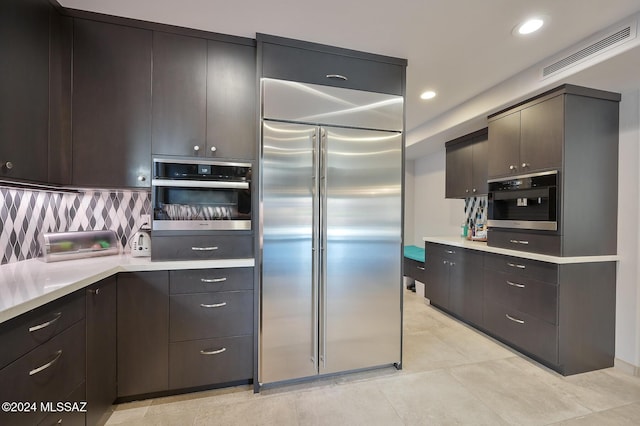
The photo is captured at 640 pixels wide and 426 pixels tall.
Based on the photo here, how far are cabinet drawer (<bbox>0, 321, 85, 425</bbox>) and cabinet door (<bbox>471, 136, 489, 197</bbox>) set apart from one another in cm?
395

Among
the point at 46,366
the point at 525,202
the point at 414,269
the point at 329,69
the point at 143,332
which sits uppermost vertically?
the point at 329,69

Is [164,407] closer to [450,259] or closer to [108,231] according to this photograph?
[108,231]

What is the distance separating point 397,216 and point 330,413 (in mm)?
1480

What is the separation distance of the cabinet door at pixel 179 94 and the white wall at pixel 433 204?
13.0 ft

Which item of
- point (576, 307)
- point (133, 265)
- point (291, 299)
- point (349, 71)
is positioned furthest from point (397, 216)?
point (133, 265)

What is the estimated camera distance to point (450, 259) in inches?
139

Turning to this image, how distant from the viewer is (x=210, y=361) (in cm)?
198

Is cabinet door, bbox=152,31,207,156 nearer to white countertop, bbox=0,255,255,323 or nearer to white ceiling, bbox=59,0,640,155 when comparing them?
white ceiling, bbox=59,0,640,155

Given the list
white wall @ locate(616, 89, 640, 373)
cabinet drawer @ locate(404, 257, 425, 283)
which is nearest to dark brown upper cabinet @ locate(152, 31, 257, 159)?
white wall @ locate(616, 89, 640, 373)

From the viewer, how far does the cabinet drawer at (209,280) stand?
192cm

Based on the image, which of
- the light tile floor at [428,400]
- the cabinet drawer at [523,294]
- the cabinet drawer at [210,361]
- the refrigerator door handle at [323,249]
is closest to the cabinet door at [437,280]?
the cabinet drawer at [523,294]

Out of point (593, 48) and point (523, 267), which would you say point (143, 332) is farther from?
point (593, 48)

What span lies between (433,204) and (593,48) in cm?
338

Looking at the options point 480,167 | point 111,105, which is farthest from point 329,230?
point 480,167
